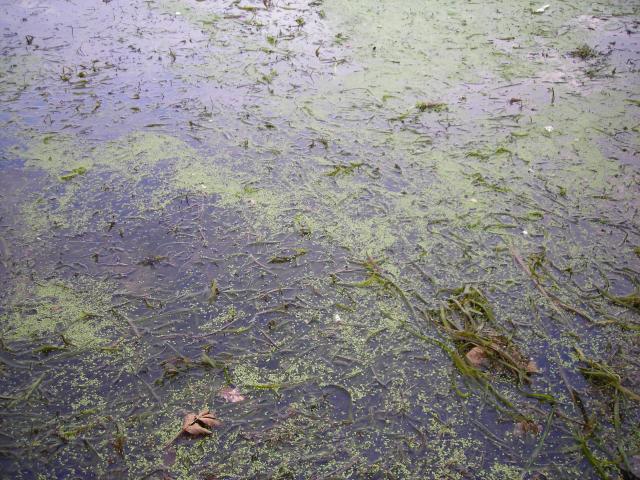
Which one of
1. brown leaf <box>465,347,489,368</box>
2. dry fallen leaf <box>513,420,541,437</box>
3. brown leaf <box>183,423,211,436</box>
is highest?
brown leaf <box>465,347,489,368</box>

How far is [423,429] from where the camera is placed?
132 centimetres

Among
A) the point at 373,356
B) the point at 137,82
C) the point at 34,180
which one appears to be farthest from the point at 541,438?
the point at 137,82

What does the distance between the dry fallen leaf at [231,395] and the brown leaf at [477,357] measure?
712mm

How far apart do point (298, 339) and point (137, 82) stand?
209 centimetres

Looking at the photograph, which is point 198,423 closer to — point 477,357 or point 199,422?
point 199,422

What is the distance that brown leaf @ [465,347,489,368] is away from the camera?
1.47 metres

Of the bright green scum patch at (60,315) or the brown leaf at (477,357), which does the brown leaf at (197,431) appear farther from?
the brown leaf at (477,357)

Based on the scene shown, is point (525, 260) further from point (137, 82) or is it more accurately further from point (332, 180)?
point (137, 82)

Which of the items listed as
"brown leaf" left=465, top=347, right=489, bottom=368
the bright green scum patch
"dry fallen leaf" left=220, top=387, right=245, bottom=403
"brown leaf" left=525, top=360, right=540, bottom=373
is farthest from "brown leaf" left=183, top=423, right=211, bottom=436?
"brown leaf" left=525, top=360, right=540, bottom=373

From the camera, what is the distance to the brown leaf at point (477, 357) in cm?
147

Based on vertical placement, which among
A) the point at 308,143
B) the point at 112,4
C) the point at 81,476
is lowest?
the point at 81,476

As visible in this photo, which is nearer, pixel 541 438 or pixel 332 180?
pixel 541 438

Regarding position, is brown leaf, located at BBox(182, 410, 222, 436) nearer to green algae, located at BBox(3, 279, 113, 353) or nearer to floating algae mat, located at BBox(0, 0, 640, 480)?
floating algae mat, located at BBox(0, 0, 640, 480)

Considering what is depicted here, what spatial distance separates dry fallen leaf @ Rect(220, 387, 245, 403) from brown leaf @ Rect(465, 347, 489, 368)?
712mm
